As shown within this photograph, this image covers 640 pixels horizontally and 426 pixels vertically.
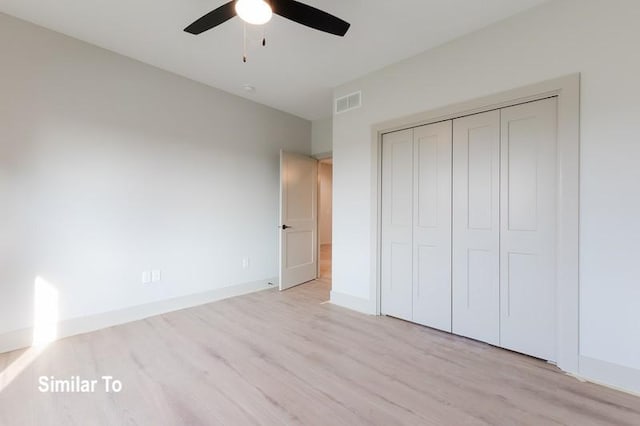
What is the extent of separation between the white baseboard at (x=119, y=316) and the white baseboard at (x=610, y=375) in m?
3.56

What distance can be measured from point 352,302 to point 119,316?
2521mm

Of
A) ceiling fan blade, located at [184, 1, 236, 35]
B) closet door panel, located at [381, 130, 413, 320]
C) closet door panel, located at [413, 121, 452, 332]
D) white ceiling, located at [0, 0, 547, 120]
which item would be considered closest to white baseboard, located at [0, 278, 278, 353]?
closet door panel, located at [381, 130, 413, 320]

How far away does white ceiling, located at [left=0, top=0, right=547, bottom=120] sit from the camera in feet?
7.23

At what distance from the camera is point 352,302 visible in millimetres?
3395

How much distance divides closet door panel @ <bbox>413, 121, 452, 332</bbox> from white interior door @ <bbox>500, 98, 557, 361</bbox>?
47cm

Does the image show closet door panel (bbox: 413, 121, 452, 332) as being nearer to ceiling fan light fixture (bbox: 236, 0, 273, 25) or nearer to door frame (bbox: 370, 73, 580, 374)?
door frame (bbox: 370, 73, 580, 374)

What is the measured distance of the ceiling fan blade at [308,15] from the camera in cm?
162

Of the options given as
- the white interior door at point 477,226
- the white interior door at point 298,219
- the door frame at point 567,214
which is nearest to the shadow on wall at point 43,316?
the white interior door at point 298,219

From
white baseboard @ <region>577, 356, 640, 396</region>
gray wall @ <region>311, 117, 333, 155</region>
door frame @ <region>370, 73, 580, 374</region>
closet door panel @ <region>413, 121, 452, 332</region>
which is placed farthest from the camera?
gray wall @ <region>311, 117, 333, 155</region>

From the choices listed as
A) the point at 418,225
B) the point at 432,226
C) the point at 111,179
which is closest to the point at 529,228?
the point at 432,226

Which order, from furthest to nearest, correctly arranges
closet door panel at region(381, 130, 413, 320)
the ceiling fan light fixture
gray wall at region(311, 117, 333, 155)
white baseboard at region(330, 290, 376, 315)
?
1. gray wall at region(311, 117, 333, 155)
2. white baseboard at region(330, 290, 376, 315)
3. closet door panel at region(381, 130, 413, 320)
4. the ceiling fan light fixture

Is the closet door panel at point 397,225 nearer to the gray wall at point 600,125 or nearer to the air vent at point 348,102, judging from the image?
the air vent at point 348,102

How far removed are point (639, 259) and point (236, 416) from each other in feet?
8.83

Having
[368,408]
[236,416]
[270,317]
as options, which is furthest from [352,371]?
[270,317]
